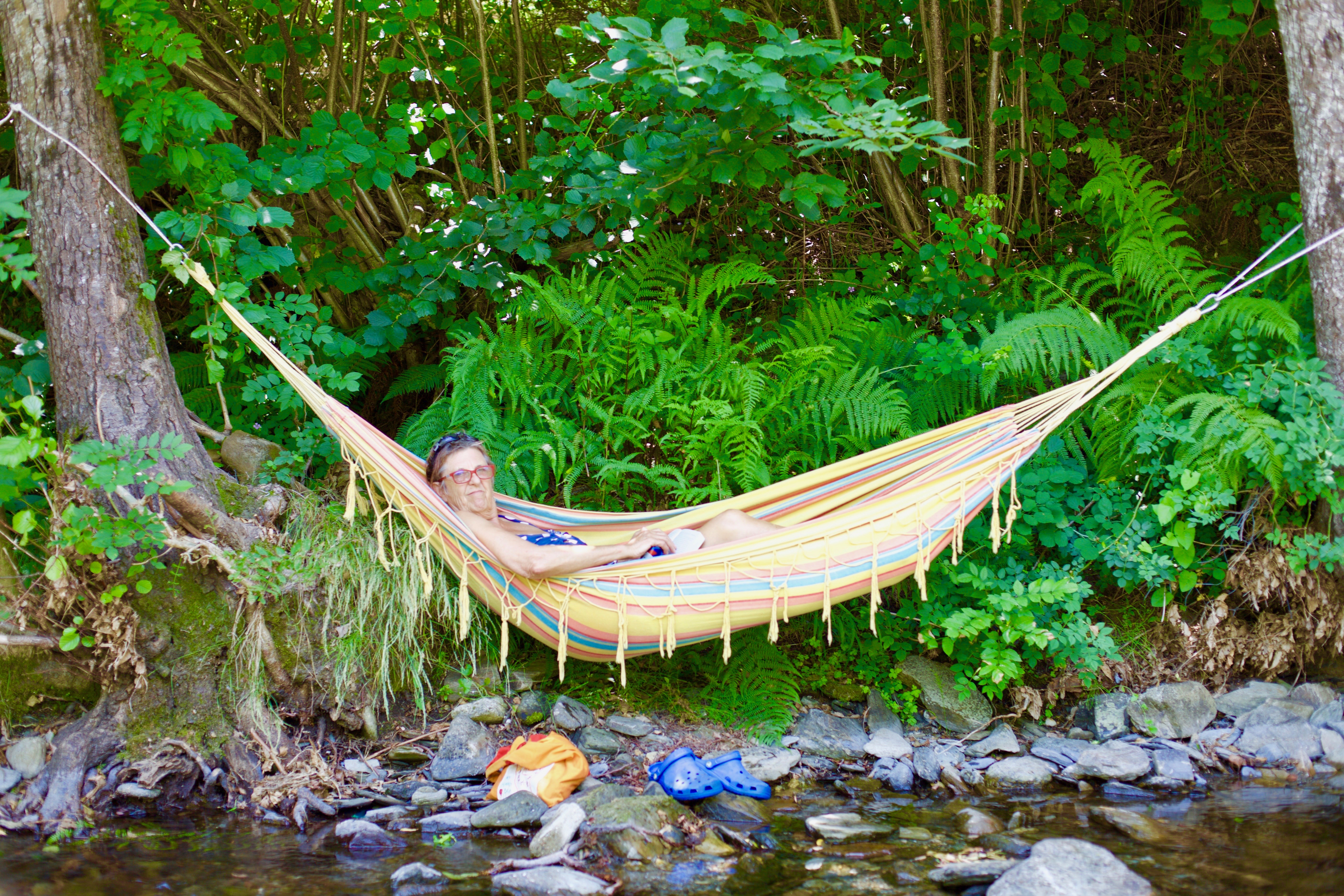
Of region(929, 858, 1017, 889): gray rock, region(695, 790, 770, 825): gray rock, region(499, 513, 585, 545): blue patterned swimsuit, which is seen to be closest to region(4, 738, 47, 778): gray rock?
region(499, 513, 585, 545): blue patterned swimsuit

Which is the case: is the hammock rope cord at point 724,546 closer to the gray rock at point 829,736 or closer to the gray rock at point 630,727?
the gray rock at point 630,727

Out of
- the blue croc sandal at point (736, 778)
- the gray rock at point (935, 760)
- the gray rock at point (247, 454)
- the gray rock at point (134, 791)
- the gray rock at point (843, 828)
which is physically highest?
the gray rock at point (247, 454)

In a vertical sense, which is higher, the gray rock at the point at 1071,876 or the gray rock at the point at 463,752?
Answer: the gray rock at the point at 463,752

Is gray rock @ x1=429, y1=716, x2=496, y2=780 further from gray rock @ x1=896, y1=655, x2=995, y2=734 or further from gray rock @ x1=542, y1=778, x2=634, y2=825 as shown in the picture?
gray rock @ x1=896, y1=655, x2=995, y2=734

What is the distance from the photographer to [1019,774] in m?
2.37

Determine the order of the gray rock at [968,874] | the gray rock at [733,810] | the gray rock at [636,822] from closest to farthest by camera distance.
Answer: the gray rock at [968,874]
the gray rock at [636,822]
the gray rock at [733,810]

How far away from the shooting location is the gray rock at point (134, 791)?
6.88ft

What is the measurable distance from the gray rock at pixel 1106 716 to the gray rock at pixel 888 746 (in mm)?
488

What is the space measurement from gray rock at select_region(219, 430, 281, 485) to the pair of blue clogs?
130 centimetres

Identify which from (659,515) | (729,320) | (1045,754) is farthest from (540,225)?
(1045,754)

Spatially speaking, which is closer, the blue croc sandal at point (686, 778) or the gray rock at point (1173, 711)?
the blue croc sandal at point (686, 778)

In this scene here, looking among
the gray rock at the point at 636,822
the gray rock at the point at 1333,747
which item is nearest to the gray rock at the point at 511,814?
the gray rock at the point at 636,822

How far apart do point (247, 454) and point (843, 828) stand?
178cm

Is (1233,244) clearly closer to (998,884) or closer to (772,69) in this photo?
(772,69)
